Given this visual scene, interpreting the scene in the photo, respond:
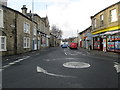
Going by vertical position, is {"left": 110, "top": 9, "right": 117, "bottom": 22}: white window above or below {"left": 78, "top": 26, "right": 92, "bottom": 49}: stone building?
above

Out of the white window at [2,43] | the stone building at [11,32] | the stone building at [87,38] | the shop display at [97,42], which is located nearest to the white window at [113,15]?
the shop display at [97,42]

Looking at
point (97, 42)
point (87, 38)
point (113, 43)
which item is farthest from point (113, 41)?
point (87, 38)

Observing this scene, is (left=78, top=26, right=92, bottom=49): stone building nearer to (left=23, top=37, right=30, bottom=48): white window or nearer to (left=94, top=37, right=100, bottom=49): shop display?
(left=94, top=37, right=100, bottom=49): shop display

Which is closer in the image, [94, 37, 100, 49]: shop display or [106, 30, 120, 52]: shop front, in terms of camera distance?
[106, 30, 120, 52]: shop front

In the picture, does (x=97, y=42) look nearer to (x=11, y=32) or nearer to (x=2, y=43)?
(x=11, y=32)

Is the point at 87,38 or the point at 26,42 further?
the point at 87,38

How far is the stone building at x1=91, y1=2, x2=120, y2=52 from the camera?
2021 cm

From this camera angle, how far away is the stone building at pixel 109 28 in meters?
20.2

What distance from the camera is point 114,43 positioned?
20656 mm

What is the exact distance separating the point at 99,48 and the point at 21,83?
75.8ft

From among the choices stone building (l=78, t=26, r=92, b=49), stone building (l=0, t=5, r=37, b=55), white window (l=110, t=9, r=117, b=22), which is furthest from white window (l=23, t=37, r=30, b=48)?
white window (l=110, t=9, r=117, b=22)

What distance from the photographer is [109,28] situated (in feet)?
73.7

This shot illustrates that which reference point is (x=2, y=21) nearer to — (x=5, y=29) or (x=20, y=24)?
(x=5, y=29)

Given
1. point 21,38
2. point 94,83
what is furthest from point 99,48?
point 94,83
